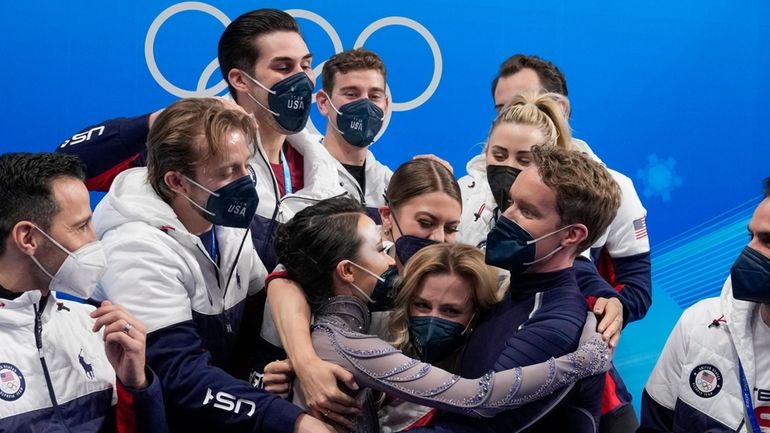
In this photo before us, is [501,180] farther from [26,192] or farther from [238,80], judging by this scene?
[26,192]

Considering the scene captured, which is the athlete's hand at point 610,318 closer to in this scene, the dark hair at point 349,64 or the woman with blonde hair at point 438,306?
the woman with blonde hair at point 438,306

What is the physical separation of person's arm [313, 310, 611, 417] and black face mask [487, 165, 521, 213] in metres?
0.88

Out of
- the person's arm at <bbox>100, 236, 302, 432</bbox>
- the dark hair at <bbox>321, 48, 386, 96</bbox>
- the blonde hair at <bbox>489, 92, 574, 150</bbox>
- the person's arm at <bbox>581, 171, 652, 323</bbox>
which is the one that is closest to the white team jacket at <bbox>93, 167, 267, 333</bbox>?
the person's arm at <bbox>100, 236, 302, 432</bbox>

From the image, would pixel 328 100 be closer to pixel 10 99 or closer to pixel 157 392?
pixel 10 99

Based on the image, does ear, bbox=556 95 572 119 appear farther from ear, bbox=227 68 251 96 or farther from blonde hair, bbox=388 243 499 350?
blonde hair, bbox=388 243 499 350

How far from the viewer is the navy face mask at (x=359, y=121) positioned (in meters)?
3.91

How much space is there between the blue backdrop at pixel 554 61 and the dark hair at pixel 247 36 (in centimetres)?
77

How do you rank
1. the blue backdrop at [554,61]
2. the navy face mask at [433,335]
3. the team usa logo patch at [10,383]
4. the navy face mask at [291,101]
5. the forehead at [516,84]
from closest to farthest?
1. the team usa logo patch at [10,383]
2. the navy face mask at [433,335]
3. the navy face mask at [291,101]
4. the forehead at [516,84]
5. the blue backdrop at [554,61]

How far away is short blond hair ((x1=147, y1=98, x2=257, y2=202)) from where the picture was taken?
2930 mm

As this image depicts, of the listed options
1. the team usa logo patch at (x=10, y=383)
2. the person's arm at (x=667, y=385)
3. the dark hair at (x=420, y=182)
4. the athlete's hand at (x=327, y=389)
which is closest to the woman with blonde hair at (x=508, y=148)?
the dark hair at (x=420, y=182)

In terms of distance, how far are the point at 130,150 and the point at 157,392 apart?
1.02 metres

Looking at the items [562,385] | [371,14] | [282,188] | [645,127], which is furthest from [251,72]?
[645,127]

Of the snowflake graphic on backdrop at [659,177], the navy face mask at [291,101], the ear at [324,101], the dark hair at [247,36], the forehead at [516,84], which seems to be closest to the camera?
the navy face mask at [291,101]

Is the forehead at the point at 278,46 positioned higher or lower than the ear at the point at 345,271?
higher
